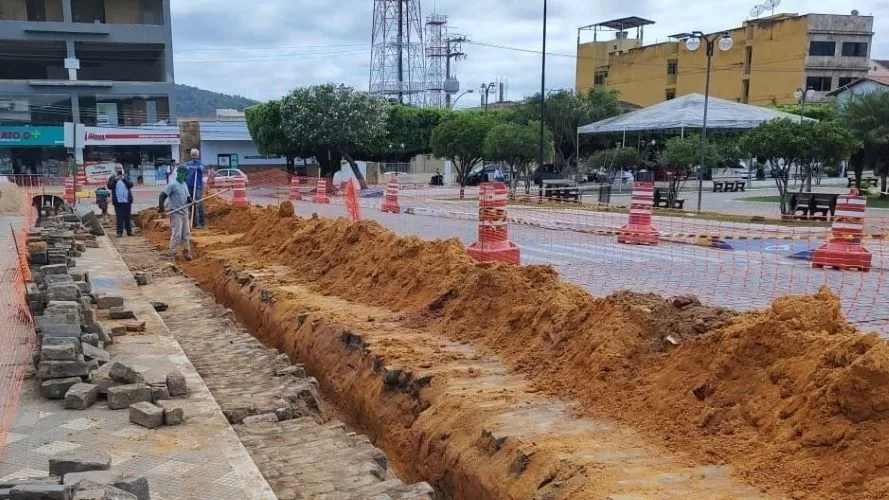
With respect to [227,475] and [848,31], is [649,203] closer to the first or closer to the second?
[227,475]

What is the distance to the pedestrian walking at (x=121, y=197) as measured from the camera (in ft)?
52.5

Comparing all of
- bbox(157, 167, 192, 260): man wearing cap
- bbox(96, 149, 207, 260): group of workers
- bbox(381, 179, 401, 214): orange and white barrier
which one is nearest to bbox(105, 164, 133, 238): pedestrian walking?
bbox(96, 149, 207, 260): group of workers

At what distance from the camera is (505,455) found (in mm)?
4547

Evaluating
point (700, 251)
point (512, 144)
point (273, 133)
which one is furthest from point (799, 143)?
point (273, 133)

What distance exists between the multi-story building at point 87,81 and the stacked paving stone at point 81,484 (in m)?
43.7

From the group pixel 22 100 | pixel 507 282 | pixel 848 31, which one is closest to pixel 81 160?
pixel 22 100

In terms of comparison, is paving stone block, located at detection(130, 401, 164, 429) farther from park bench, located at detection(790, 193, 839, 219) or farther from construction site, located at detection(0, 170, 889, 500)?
park bench, located at detection(790, 193, 839, 219)

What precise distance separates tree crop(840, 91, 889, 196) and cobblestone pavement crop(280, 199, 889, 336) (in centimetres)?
1622

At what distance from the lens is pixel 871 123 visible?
28.0m

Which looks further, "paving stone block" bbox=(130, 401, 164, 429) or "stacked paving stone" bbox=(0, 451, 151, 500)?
"paving stone block" bbox=(130, 401, 164, 429)

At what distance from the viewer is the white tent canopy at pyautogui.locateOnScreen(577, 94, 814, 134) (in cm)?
2842

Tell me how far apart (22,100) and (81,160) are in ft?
20.7

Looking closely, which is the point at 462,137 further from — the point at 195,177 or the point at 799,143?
the point at 195,177

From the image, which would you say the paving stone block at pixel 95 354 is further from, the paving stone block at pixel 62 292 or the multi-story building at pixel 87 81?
the multi-story building at pixel 87 81
